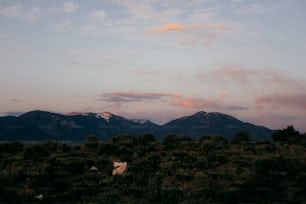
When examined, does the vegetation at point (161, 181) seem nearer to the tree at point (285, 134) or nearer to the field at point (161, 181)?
the field at point (161, 181)

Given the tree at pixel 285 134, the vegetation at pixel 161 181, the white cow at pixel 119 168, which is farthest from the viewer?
the tree at pixel 285 134

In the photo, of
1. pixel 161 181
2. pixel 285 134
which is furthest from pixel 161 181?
pixel 285 134

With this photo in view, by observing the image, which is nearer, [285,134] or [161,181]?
[161,181]

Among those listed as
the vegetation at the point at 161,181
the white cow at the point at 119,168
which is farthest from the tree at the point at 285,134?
the white cow at the point at 119,168

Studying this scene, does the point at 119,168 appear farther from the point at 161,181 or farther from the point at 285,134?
the point at 285,134

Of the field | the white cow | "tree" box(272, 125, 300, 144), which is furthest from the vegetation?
"tree" box(272, 125, 300, 144)

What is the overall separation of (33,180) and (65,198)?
11.1ft

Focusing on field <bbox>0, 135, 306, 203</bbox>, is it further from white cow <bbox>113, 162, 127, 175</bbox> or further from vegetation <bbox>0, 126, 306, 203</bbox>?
white cow <bbox>113, 162, 127, 175</bbox>

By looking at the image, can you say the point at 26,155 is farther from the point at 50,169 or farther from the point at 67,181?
the point at 67,181

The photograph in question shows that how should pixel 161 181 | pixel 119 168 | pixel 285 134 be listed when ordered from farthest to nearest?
1. pixel 285 134
2. pixel 119 168
3. pixel 161 181

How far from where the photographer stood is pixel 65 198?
1817cm

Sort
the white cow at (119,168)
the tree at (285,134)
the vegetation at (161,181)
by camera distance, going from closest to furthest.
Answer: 1. the vegetation at (161,181)
2. the white cow at (119,168)
3. the tree at (285,134)

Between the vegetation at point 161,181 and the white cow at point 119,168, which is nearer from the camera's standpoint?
the vegetation at point 161,181

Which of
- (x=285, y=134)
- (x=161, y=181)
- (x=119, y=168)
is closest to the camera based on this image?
(x=161, y=181)
